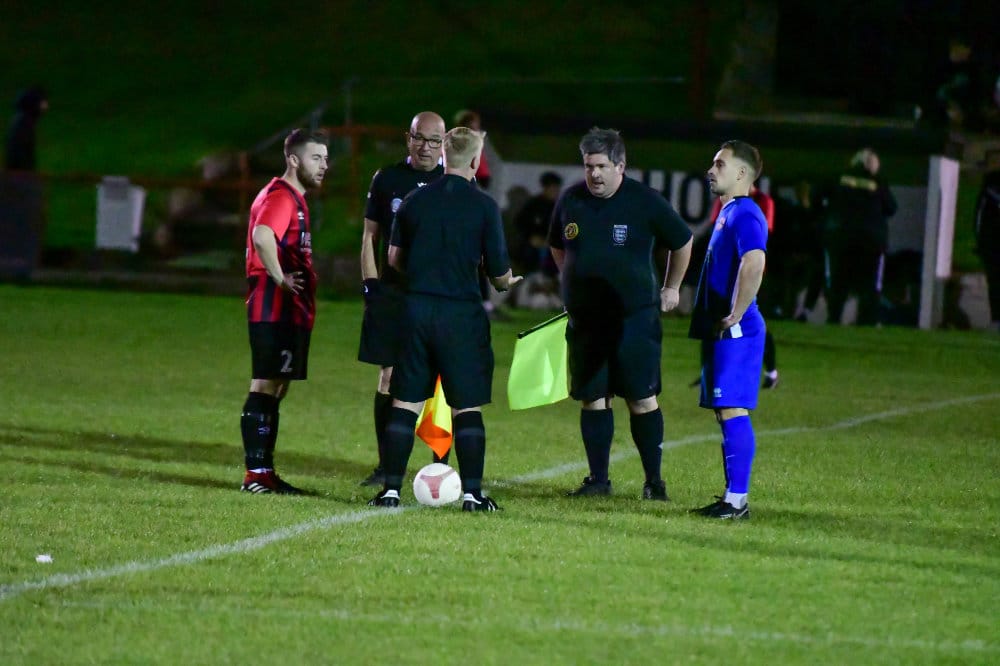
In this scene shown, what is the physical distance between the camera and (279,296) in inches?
345

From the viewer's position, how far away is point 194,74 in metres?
40.8

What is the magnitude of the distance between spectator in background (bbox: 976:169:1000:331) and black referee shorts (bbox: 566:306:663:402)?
46.9 feet

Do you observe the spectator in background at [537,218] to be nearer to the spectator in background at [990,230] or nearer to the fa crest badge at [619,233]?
the spectator in background at [990,230]

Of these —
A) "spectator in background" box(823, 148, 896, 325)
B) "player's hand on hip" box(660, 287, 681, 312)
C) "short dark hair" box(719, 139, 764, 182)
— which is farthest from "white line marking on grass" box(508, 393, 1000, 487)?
"spectator in background" box(823, 148, 896, 325)

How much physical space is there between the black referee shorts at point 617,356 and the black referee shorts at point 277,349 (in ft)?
4.58

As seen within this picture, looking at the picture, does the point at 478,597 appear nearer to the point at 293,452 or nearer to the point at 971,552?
the point at 971,552

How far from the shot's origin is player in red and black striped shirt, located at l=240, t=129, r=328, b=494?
340 inches

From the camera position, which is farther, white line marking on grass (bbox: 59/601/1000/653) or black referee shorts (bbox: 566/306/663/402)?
black referee shorts (bbox: 566/306/663/402)

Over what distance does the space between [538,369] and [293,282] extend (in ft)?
4.30

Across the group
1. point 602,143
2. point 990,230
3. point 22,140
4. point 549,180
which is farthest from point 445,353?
point 22,140

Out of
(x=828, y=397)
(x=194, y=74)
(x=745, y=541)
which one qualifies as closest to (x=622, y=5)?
(x=194, y=74)

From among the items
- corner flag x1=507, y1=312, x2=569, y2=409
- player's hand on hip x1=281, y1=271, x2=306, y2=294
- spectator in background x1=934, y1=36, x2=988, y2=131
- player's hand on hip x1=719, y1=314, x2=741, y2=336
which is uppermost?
spectator in background x1=934, y1=36, x2=988, y2=131

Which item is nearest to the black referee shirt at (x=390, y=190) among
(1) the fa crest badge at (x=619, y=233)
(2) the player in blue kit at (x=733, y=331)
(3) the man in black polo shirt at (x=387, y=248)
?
(3) the man in black polo shirt at (x=387, y=248)

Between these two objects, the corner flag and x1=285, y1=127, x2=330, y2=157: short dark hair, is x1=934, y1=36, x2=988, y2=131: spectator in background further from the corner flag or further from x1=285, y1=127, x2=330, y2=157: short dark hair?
x1=285, y1=127, x2=330, y2=157: short dark hair
